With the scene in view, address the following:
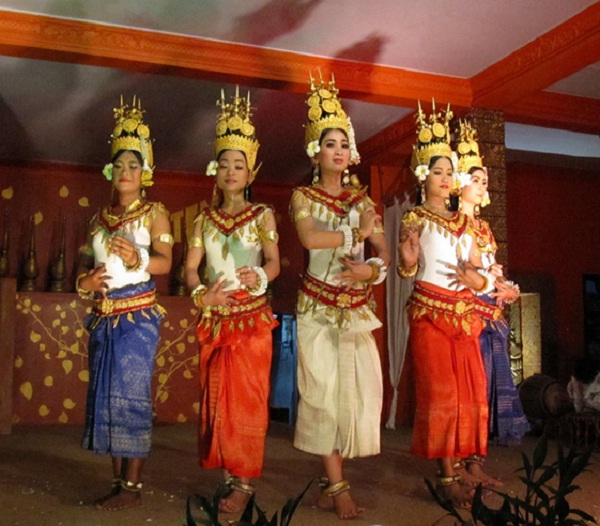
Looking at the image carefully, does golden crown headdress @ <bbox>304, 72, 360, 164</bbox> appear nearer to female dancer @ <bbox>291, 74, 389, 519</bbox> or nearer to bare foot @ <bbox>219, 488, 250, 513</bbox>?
female dancer @ <bbox>291, 74, 389, 519</bbox>

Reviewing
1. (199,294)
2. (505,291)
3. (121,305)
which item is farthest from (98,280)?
(505,291)

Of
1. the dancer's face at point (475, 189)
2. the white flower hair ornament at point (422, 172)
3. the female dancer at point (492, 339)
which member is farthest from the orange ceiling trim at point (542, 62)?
the white flower hair ornament at point (422, 172)

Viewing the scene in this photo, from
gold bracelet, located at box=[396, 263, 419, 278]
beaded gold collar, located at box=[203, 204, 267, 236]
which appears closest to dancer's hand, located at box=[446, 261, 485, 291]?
gold bracelet, located at box=[396, 263, 419, 278]

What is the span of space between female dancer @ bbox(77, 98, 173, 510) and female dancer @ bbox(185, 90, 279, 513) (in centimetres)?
21

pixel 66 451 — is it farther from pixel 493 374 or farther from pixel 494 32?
pixel 494 32

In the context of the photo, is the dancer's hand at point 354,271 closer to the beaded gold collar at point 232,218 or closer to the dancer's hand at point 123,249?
the beaded gold collar at point 232,218

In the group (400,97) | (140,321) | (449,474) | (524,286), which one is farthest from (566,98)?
(140,321)

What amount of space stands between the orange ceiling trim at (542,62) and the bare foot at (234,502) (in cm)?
308

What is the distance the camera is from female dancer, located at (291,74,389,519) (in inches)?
119

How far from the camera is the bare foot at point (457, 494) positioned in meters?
3.04

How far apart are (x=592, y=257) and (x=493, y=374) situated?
4.25 metres

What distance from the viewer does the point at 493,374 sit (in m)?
3.88

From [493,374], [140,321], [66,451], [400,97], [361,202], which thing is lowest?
[66,451]

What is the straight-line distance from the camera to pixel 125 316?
315 centimetres
